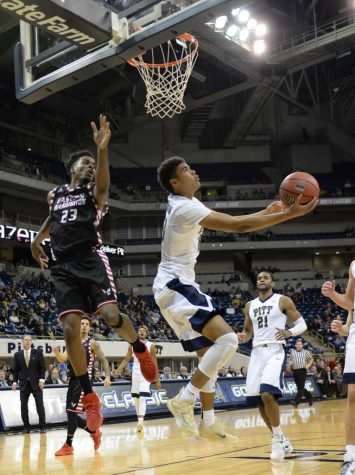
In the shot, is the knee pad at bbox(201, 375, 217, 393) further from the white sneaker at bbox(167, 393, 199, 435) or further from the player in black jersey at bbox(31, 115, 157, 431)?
the player in black jersey at bbox(31, 115, 157, 431)

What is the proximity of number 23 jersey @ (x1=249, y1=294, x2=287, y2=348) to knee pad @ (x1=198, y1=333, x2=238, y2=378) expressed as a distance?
2.64 metres

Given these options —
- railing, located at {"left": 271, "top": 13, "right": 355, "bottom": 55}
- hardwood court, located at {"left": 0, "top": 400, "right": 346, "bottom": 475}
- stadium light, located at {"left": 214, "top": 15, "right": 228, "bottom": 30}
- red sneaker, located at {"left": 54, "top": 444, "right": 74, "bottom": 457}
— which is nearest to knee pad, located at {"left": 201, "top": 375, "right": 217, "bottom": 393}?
hardwood court, located at {"left": 0, "top": 400, "right": 346, "bottom": 475}

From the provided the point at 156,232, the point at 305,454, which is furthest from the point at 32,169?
the point at 305,454

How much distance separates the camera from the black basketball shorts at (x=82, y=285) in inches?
207

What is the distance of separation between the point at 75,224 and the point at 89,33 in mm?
2274

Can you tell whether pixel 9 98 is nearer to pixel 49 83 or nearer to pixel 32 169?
pixel 32 169

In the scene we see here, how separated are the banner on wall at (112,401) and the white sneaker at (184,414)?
8.75 m

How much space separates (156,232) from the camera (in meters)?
40.0

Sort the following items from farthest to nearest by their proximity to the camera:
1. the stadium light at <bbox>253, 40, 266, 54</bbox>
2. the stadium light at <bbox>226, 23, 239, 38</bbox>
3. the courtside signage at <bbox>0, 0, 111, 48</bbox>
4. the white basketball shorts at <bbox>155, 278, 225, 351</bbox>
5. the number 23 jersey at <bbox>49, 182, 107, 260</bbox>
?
the stadium light at <bbox>253, 40, 266, 54</bbox> < the stadium light at <bbox>226, 23, 239, 38</bbox> < the courtside signage at <bbox>0, 0, 111, 48</bbox> < the number 23 jersey at <bbox>49, 182, 107, 260</bbox> < the white basketball shorts at <bbox>155, 278, 225, 351</bbox>

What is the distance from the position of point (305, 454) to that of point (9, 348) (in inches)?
593

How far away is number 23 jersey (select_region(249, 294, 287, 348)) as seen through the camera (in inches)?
291

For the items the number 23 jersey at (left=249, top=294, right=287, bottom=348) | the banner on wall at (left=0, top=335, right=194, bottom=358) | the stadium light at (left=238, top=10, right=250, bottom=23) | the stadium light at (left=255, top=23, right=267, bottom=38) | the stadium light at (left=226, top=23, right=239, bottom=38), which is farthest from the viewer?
the stadium light at (left=255, top=23, right=267, bottom=38)

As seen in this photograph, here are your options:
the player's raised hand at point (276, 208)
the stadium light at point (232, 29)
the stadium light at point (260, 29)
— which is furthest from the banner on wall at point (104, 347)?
the player's raised hand at point (276, 208)

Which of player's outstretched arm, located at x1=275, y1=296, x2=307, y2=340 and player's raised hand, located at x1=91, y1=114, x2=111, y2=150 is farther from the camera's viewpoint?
player's outstretched arm, located at x1=275, y1=296, x2=307, y2=340
